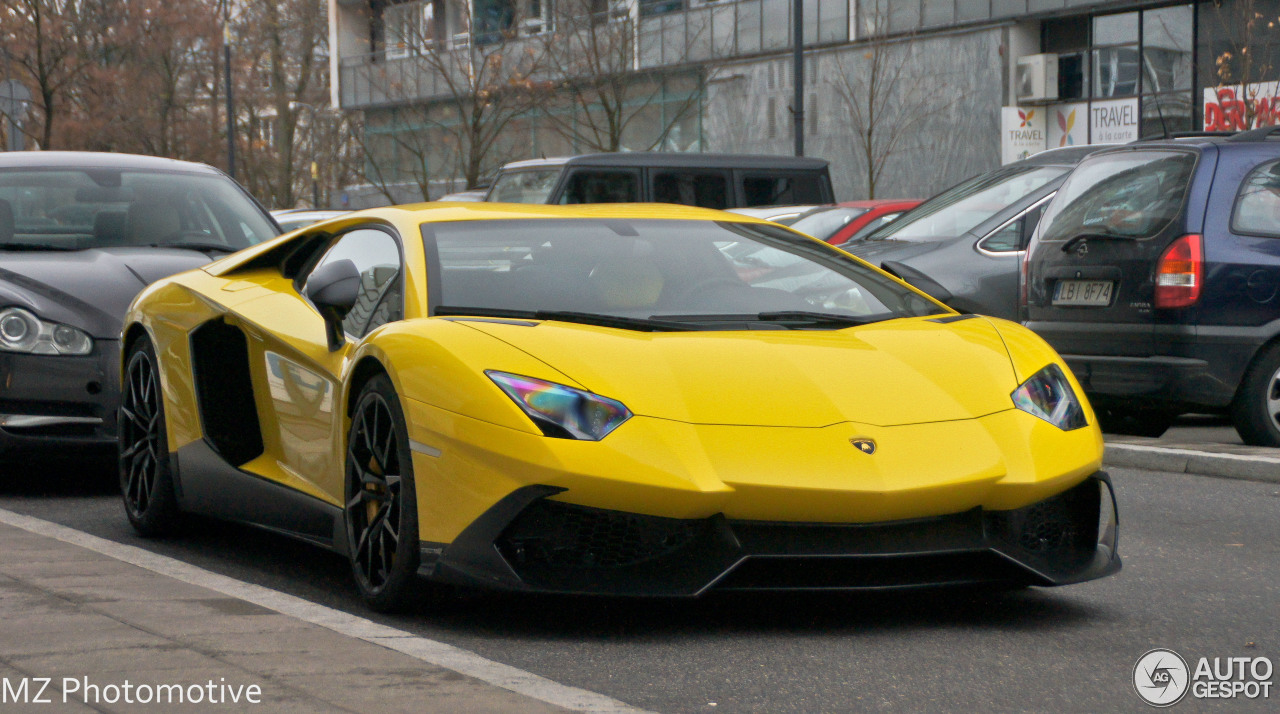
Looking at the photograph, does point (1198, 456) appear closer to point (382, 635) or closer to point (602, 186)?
point (382, 635)

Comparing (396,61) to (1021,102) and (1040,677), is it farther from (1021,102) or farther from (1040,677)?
(1040,677)

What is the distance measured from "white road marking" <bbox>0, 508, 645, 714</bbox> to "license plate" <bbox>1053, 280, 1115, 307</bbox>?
5087 millimetres

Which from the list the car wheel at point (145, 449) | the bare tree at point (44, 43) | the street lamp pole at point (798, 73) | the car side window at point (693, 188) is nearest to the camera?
the car wheel at point (145, 449)

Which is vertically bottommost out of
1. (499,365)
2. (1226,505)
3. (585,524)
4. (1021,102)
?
(1226,505)

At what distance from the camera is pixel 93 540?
5.86 m

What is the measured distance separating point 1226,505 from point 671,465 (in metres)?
3.72

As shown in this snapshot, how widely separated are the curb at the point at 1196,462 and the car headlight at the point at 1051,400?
2.97m

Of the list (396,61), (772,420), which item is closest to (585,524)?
(772,420)

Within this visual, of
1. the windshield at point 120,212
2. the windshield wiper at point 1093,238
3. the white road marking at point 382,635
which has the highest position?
the windshield at point 120,212

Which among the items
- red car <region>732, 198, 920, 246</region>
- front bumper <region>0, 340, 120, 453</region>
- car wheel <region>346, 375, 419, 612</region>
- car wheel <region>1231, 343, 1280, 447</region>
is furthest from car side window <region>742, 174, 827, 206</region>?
car wheel <region>346, 375, 419, 612</region>

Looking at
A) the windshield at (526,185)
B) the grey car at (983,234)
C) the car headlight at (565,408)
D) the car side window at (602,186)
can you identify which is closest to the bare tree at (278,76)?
the windshield at (526,185)

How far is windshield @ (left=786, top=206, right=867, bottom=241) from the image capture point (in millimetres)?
13891

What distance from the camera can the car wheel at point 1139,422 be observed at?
30.8 ft

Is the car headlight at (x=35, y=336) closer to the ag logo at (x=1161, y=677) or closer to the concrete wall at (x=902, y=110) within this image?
the ag logo at (x=1161, y=677)
